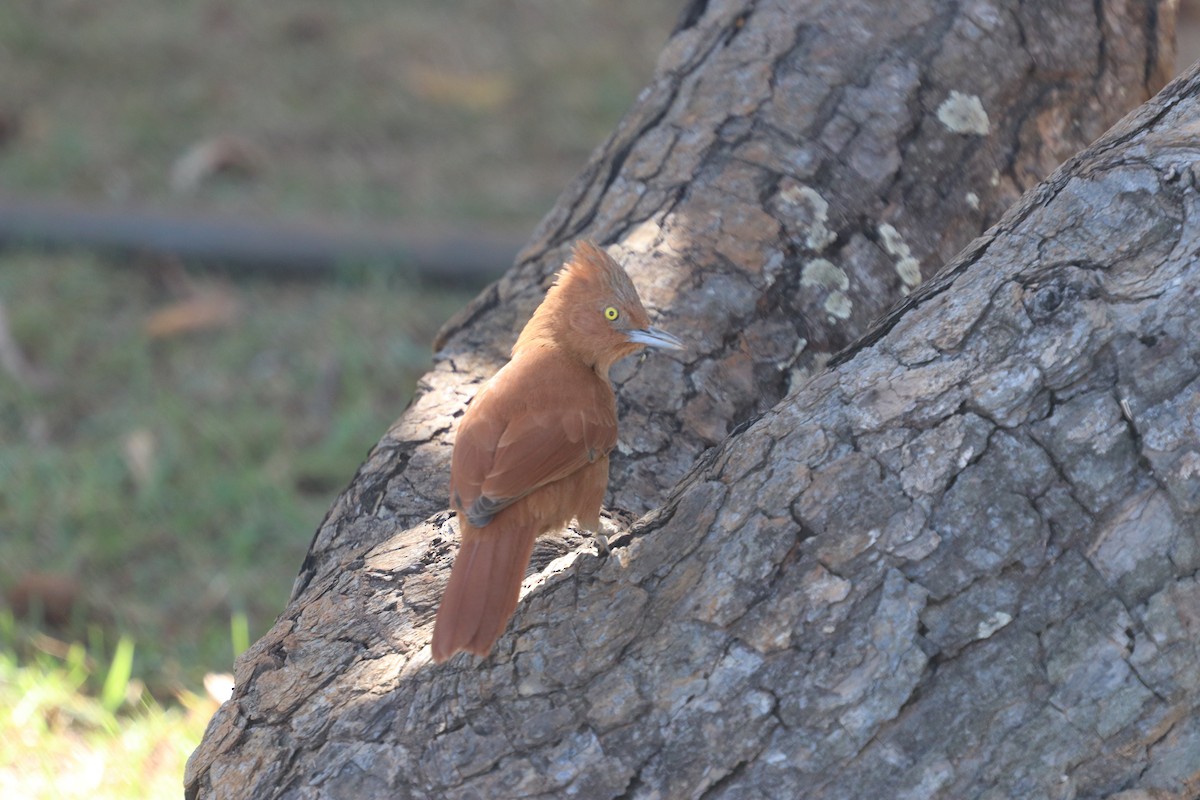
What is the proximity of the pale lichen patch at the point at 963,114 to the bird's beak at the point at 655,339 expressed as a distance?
2.70 feet

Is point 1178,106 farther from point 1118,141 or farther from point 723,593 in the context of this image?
point 723,593

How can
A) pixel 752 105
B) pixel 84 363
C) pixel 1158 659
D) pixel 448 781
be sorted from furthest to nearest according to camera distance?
pixel 84 363
pixel 752 105
pixel 448 781
pixel 1158 659

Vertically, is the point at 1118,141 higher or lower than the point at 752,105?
lower

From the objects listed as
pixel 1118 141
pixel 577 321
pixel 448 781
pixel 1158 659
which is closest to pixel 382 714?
pixel 448 781

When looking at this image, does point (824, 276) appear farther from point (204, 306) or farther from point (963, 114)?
point (204, 306)

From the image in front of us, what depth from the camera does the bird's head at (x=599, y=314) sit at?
2.36 metres

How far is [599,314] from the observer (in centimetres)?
237

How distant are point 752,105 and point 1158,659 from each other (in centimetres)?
151

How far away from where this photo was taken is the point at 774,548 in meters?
1.74

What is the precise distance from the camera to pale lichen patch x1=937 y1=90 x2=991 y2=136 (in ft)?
8.76

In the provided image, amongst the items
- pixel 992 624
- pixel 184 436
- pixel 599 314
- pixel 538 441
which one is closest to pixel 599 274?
pixel 599 314

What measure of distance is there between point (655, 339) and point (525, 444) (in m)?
0.32

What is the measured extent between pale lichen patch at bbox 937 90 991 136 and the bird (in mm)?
787

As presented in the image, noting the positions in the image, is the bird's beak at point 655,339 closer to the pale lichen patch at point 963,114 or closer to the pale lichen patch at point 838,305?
the pale lichen patch at point 838,305
